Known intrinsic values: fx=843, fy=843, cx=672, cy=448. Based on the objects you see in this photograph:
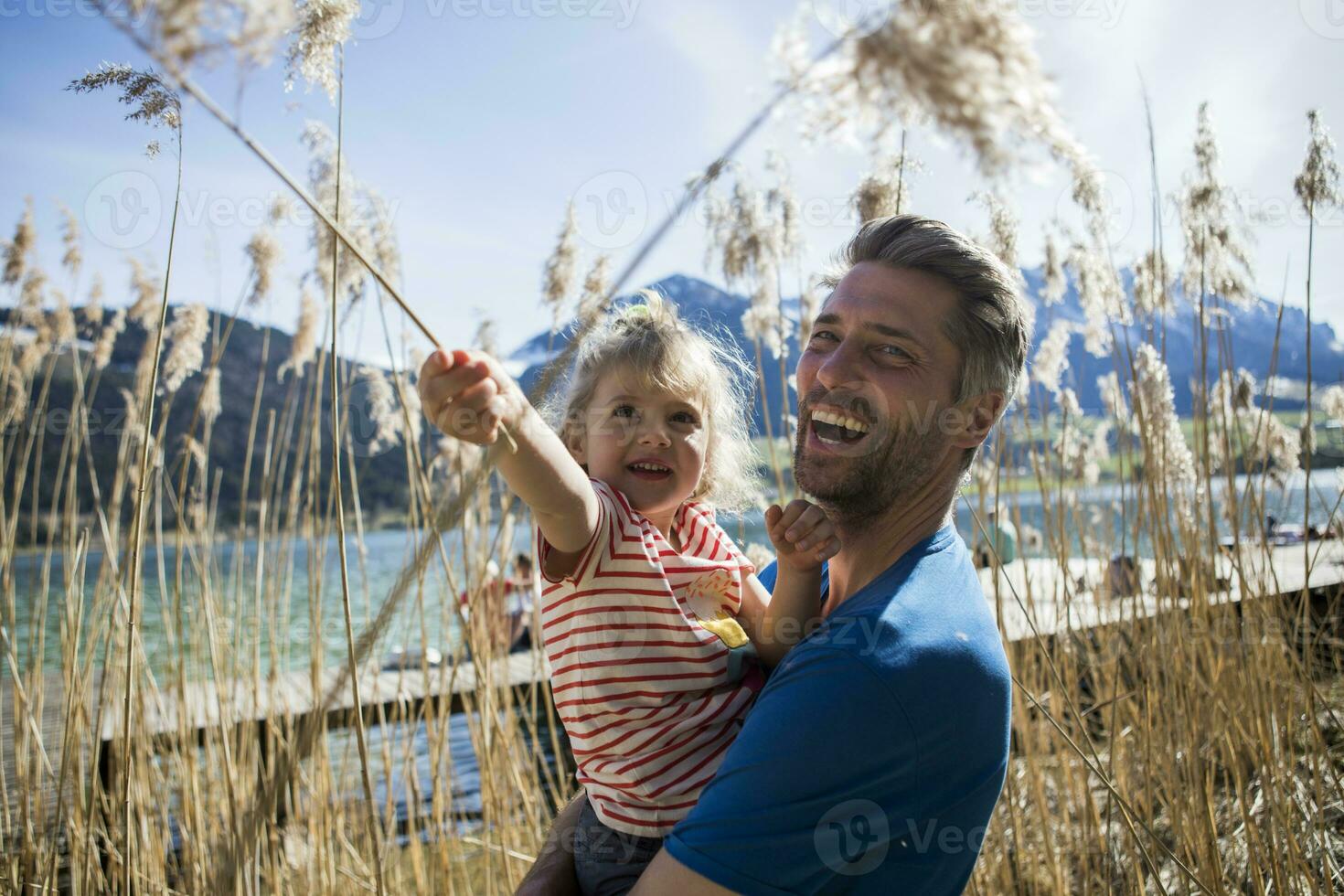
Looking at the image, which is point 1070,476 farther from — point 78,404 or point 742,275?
point 78,404

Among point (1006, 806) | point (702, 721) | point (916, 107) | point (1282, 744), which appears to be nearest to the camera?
point (916, 107)

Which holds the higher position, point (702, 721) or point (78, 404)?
point (78, 404)

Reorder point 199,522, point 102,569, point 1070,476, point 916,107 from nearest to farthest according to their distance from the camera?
point 916,107, point 102,569, point 199,522, point 1070,476

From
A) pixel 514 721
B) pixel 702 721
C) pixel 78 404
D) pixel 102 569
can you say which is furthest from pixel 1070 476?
pixel 78 404

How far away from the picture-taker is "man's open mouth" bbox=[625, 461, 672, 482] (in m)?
1.39

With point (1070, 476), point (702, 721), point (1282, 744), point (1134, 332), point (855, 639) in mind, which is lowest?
point (1282, 744)

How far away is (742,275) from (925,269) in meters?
1.26

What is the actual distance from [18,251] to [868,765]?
12.3 ft

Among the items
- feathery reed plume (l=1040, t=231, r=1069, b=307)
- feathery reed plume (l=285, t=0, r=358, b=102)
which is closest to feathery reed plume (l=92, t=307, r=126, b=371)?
feathery reed plume (l=285, t=0, r=358, b=102)

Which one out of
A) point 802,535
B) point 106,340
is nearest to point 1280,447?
point 802,535

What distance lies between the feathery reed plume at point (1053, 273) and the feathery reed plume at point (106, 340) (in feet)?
11.8

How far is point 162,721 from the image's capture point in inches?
98.7

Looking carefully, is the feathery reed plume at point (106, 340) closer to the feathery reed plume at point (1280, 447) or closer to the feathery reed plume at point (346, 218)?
the feathery reed plume at point (346, 218)

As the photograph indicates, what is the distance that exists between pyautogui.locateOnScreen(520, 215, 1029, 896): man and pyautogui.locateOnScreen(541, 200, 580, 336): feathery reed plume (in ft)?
3.71
